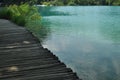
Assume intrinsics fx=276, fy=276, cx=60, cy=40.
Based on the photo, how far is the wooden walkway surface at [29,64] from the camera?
25.5 feet

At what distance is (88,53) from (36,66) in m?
11.6

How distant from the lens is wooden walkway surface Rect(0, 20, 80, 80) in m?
7.79

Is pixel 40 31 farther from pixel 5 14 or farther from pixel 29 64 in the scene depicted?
pixel 29 64

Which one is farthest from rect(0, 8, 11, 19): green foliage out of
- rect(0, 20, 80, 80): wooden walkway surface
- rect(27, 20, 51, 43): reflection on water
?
rect(0, 20, 80, 80): wooden walkway surface

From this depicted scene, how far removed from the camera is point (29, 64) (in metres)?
9.02

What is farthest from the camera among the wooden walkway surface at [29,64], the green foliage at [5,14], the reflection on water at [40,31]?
the reflection on water at [40,31]

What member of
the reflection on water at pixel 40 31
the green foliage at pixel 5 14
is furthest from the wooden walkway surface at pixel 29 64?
the green foliage at pixel 5 14

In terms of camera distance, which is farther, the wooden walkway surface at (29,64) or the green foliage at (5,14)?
the green foliage at (5,14)

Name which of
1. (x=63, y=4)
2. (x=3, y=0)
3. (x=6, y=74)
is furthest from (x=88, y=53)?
(x=63, y=4)

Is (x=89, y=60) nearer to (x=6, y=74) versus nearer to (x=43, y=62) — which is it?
(x=43, y=62)

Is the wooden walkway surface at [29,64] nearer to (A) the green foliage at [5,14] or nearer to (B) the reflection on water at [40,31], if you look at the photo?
(B) the reflection on water at [40,31]

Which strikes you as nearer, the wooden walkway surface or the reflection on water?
the wooden walkway surface

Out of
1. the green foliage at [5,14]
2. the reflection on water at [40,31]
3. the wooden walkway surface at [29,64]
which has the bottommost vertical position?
the reflection on water at [40,31]

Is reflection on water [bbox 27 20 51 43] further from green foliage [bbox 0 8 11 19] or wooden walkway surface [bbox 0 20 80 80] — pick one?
wooden walkway surface [bbox 0 20 80 80]
